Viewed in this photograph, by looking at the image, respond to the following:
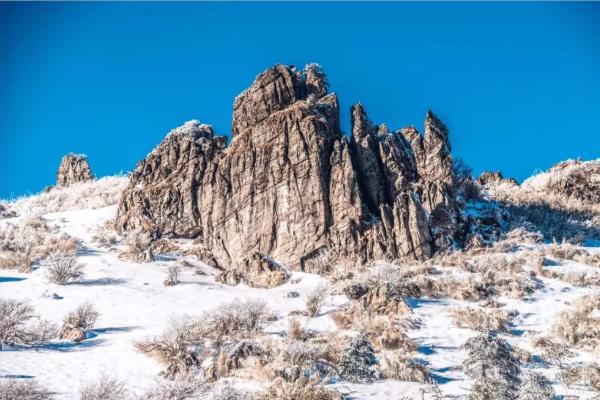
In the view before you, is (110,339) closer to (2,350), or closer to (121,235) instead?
(2,350)

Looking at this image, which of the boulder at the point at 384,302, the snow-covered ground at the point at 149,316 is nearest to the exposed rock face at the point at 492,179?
the snow-covered ground at the point at 149,316

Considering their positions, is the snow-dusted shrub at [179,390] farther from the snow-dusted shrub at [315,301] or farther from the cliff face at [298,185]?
the cliff face at [298,185]

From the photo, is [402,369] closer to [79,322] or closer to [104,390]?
[104,390]

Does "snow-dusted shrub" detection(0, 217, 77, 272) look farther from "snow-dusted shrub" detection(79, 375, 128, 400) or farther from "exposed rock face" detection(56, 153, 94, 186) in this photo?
"exposed rock face" detection(56, 153, 94, 186)

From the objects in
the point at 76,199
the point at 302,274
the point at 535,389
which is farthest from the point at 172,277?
the point at 76,199

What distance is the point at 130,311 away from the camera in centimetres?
3083

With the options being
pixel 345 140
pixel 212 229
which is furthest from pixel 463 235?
pixel 212 229

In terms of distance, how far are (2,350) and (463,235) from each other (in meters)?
30.4

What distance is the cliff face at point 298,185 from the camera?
131 feet

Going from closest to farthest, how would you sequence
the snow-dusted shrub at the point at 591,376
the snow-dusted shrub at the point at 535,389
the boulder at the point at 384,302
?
1. the snow-dusted shrub at the point at 535,389
2. the snow-dusted shrub at the point at 591,376
3. the boulder at the point at 384,302

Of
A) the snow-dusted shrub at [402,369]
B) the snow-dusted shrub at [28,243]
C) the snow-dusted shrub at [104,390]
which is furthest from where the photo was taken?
the snow-dusted shrub at [28,243]

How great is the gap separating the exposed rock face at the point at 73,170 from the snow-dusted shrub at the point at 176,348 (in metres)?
62.3

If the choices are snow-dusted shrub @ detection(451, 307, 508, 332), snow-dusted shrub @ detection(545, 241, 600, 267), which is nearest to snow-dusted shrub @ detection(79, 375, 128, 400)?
snow-dusted shrub @ detection(451, 307, 508, 332)

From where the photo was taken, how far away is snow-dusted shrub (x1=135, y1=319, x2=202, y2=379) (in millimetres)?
23031
